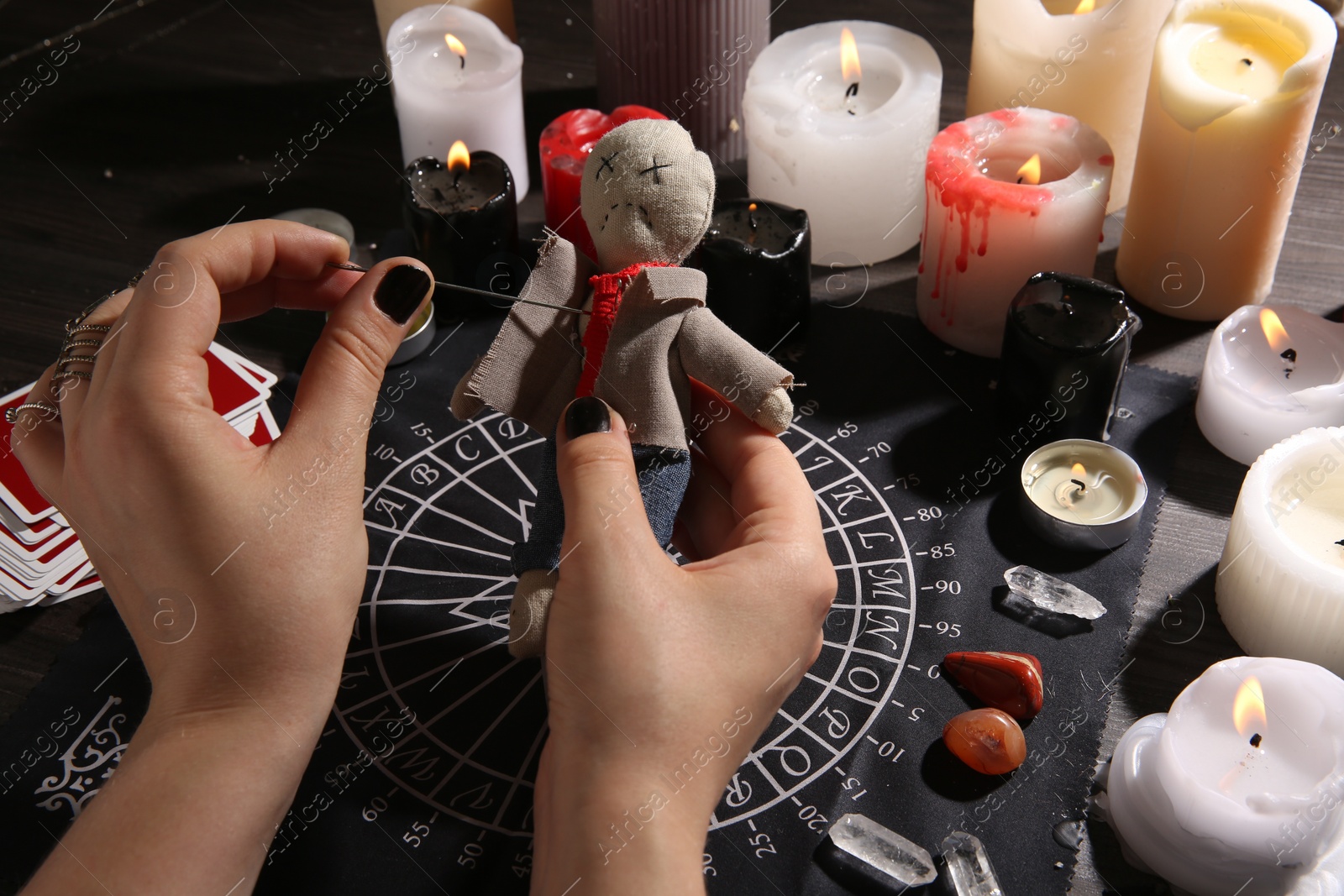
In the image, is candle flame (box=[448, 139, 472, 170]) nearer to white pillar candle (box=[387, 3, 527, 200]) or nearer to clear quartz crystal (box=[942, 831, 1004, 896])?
white pillar candle (box=[387, 3, 527, 200])

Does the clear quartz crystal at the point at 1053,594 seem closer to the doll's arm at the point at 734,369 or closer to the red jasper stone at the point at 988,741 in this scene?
the red jasper stone at the point at 988,741

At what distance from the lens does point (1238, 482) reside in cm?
121

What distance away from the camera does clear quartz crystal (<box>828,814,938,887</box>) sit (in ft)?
3.01

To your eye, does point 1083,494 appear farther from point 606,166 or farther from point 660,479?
point 606,166

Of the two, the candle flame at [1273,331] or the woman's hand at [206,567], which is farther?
the candle flame at [1273,331]

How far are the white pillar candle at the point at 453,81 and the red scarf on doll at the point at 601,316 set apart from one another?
2.03ft

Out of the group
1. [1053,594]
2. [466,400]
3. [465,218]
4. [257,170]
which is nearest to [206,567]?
[466,400]

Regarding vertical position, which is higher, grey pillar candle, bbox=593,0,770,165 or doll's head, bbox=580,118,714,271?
doll's head, bbox=580,118,714,271

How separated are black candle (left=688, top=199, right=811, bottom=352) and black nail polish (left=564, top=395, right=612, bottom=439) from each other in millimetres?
426

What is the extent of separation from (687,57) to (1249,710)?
1.04 m

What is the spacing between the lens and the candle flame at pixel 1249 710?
0.91 m

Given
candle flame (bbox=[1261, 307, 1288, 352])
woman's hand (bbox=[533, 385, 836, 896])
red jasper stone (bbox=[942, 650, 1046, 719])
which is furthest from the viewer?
candle flame (bbox=[1261, 307, 1288, 352])

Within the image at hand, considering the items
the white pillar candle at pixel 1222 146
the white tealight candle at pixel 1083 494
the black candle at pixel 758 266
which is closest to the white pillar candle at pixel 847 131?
the black candle at pixel 758 266

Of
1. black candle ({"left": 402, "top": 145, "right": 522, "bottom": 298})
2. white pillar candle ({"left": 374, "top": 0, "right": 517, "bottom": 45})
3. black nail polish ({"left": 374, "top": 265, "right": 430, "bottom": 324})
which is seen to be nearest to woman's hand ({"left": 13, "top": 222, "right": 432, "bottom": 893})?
black nail polish ({"left": 374, "top": 265, "right": 430, "bottom": 324})
